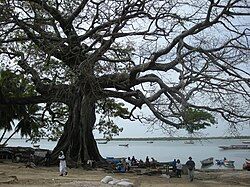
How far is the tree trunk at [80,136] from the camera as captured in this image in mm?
23484

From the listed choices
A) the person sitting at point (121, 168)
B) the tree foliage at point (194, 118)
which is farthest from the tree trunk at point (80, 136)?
the tree foliage at point (194, 118)

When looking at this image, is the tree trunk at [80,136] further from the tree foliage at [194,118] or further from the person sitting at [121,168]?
the tree foliage at [194,118]

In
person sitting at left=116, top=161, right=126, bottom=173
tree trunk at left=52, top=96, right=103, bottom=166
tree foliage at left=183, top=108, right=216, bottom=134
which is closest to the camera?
tree foliage at left=183, top=108, right=216, bottom=134

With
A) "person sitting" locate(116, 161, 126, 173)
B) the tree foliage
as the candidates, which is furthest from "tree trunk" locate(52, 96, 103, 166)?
the tree foliage

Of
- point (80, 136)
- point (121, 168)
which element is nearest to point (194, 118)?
point (121, 168)

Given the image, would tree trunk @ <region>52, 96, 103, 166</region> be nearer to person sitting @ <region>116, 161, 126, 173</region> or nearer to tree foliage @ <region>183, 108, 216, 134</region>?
person sitting @ <region>116, 161, 126, 173</region>

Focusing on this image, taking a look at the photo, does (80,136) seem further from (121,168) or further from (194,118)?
(194,118)

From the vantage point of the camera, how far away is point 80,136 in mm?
23969

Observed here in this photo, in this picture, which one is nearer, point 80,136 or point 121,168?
point 121,168

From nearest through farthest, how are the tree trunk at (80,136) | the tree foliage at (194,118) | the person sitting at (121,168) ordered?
the tree foliage at (194,118)
the person sitting at (121,168)
the tree trunk at (80,136)

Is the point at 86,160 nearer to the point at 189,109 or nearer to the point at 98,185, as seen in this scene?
the point at 189,109

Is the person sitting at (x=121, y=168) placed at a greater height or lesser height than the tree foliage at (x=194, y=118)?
lesser

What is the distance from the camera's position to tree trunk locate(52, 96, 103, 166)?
77.0ft

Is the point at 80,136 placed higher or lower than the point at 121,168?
higher
